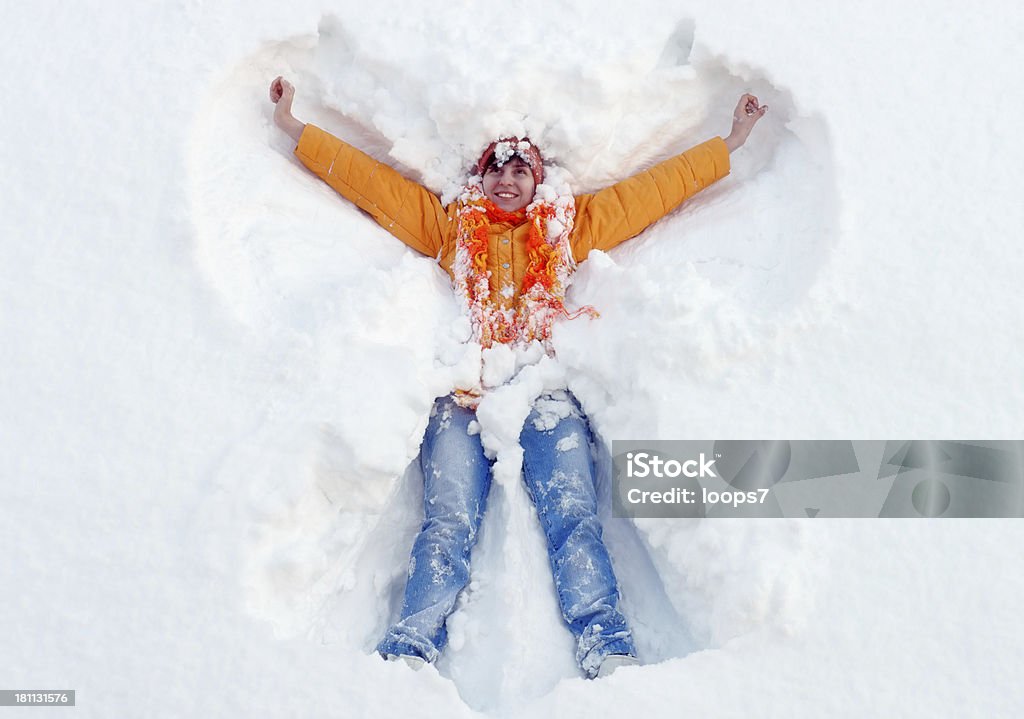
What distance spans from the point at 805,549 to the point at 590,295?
0.71 meters

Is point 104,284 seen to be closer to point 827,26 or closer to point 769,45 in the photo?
point 769,45

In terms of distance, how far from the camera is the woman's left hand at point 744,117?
1.92m

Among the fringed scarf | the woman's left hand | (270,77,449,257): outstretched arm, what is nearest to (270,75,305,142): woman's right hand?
(270,77,449,257): outstretched arm

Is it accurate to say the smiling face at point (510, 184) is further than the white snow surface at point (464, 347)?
Yes

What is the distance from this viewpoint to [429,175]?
197cm

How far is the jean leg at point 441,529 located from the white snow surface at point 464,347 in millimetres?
56

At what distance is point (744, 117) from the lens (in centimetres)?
193

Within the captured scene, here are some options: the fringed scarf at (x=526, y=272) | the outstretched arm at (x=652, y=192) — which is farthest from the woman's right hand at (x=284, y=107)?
the outstretched arm at (x=652, y=192)

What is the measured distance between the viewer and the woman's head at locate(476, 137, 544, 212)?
1882 mm

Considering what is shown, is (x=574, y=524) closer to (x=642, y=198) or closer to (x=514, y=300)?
(x=514, y=300)

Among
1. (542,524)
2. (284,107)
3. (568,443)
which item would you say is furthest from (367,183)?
(542,524)

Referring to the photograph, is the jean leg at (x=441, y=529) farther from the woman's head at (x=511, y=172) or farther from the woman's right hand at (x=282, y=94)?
the woman's right hand at (x=282, y=94)

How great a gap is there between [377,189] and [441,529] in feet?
2.65

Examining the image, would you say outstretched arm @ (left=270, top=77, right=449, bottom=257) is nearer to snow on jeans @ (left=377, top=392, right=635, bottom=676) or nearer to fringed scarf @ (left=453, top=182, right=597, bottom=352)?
fringed scarf @ (left=453, top=182, right=597, bottom=352)
